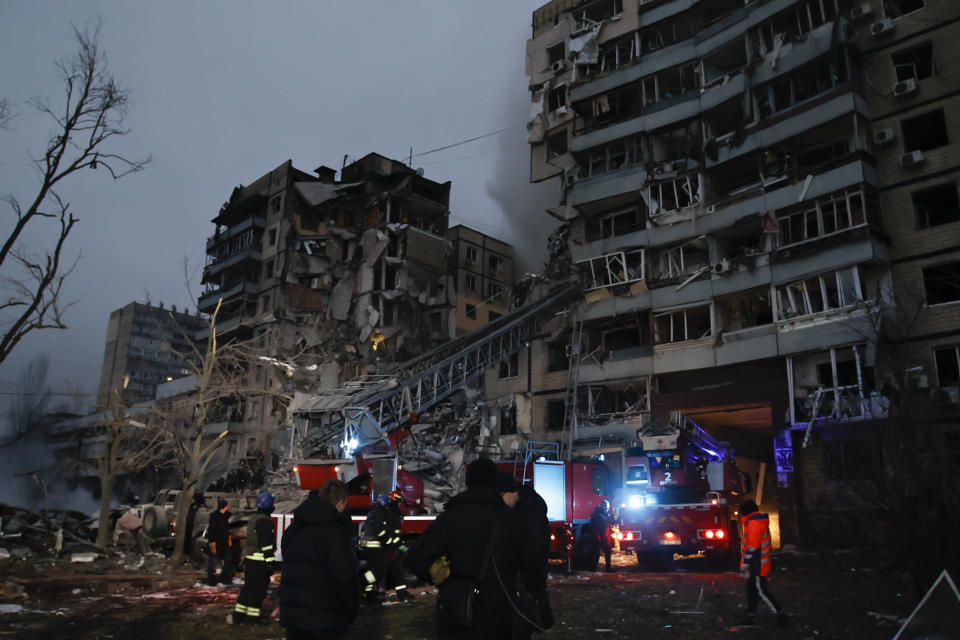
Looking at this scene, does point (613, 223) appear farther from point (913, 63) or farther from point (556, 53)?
point (913, 63)

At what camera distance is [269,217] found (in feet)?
174

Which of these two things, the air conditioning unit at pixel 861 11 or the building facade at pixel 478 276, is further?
the building facade at pixel 478 276

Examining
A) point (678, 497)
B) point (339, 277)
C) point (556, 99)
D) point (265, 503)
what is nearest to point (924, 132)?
point (678, 497)

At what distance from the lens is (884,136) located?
2452 cm

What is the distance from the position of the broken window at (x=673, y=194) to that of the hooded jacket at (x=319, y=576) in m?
27.3

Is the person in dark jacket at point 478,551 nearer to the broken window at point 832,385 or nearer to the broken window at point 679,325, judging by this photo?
the broken window at point 832,385

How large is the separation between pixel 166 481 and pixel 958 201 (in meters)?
53.0

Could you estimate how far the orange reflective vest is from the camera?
9.83 meters

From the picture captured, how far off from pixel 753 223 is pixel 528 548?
25.3 m

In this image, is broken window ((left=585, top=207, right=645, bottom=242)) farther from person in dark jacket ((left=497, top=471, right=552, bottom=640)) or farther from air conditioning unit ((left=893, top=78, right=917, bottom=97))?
person in dark jacket ((left=497, top=471, right=552, bottom=640))

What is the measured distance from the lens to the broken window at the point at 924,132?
24.6m

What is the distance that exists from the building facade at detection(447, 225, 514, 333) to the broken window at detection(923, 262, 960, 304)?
29.9 meters

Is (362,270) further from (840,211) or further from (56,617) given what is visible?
(56,617)

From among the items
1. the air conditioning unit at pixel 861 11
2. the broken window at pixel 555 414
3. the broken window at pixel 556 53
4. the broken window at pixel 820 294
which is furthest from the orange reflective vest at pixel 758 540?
the broken window at pixel 556 53
